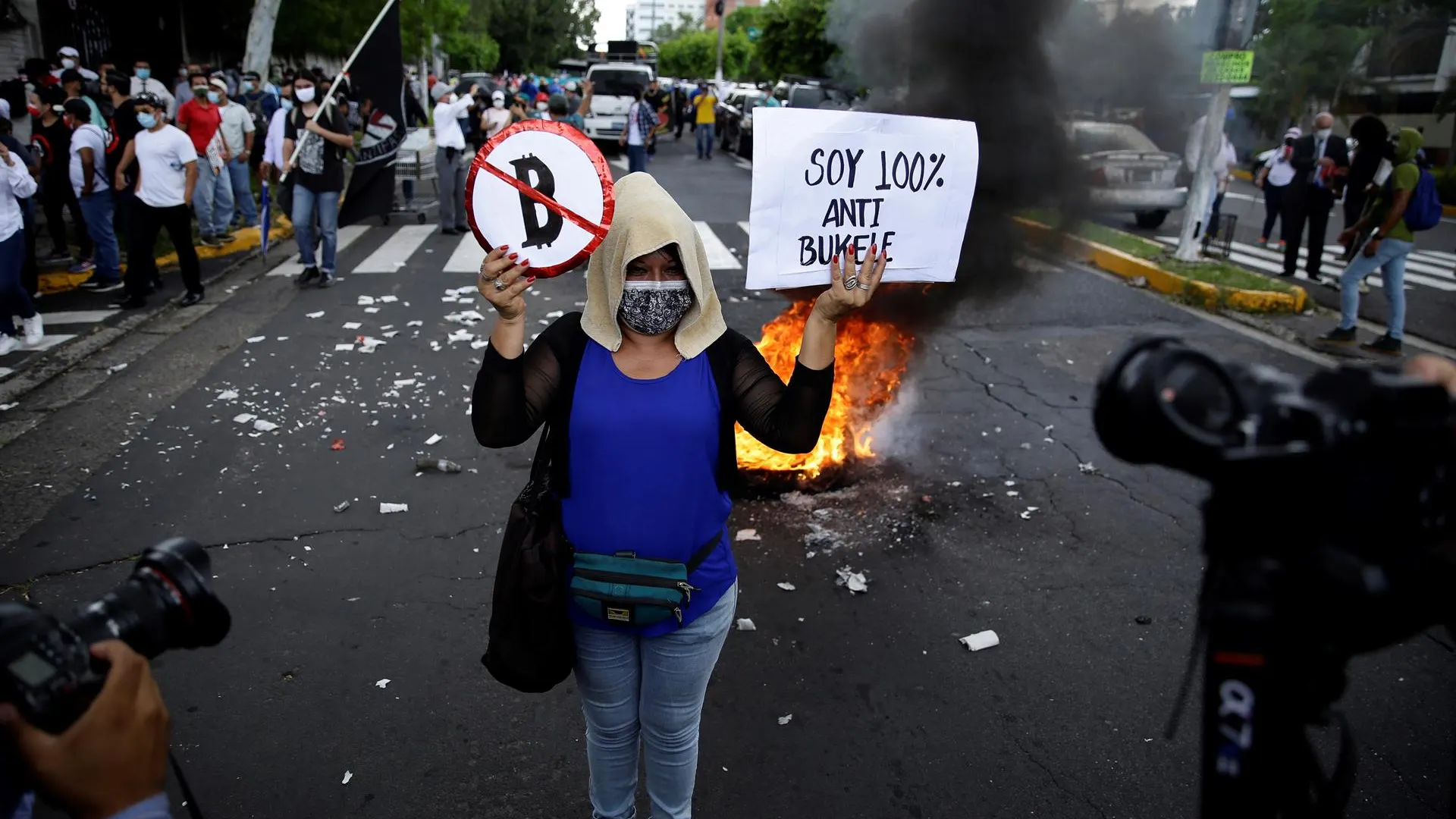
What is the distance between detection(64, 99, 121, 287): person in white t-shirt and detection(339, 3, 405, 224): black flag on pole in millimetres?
2311

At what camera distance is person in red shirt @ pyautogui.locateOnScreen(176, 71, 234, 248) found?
34.4ft

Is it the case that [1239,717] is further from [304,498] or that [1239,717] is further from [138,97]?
[138,97]

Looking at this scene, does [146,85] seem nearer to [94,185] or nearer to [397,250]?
[397,250]

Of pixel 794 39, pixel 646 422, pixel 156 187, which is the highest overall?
pixel 794 39

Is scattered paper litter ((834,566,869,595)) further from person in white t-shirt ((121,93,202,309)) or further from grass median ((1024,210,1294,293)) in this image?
person in white t-shirt ((121,93,202,309))

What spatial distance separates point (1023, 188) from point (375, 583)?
4.70 metres

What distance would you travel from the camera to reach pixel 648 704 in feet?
7.83

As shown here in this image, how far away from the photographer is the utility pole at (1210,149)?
996 centimetres

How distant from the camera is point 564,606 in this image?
7.42ft

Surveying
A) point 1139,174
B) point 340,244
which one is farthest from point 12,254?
point 1139,174

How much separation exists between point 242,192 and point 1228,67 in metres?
12.0

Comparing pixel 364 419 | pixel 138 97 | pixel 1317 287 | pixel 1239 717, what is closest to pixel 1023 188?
pixel 364 419

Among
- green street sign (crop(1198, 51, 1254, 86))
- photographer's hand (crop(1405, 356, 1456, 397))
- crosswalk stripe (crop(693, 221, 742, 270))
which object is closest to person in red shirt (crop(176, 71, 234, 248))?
crosswalk stripe (crop(693, 221, 742, 270))

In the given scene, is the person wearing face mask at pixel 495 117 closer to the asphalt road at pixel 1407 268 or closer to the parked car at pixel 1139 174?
the parked car at pixel 1139 174
